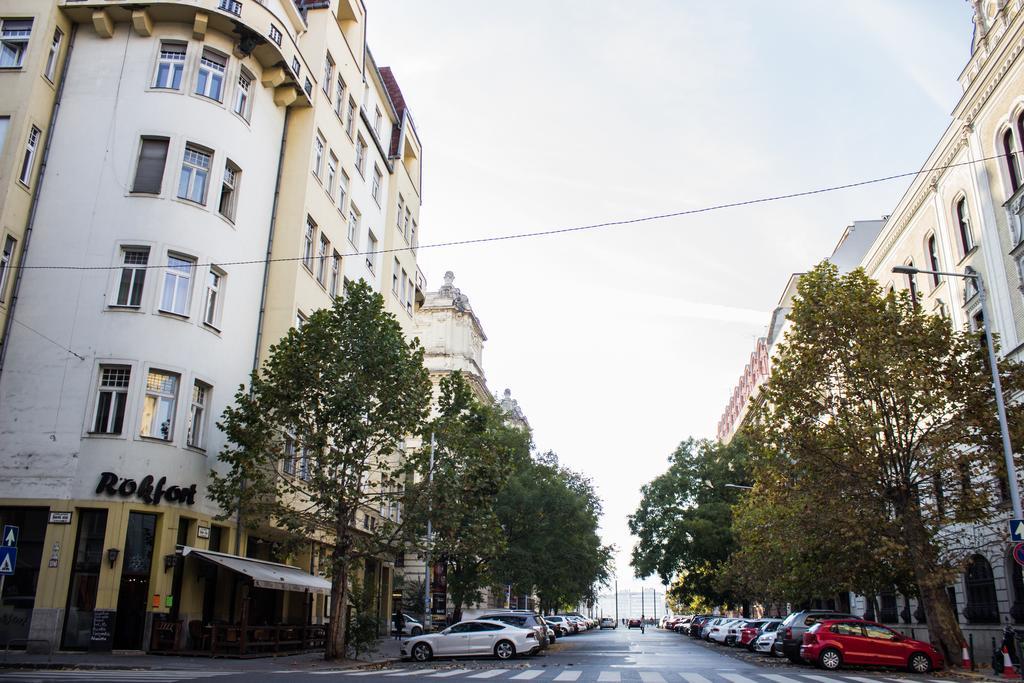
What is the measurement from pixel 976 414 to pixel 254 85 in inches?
1004

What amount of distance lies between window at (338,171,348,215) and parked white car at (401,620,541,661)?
17728mm

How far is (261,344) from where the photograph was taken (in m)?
28.5

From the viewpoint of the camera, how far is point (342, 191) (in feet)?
116

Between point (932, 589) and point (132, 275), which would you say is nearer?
point (932, 589)

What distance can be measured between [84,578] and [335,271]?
1622 centimetres

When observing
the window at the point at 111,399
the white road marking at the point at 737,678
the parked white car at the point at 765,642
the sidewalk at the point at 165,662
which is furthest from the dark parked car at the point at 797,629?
the window at the point at 111,399

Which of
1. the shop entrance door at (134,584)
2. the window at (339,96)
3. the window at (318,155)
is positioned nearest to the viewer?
the shop entrance door at (134,584)

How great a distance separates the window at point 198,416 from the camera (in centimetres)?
2420

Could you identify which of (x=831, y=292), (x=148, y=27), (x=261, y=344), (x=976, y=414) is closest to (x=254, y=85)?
(x=148, y=27)

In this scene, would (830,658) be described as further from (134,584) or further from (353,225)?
(353,225)

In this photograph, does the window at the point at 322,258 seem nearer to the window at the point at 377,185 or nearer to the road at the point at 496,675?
the window at the point at 377,185

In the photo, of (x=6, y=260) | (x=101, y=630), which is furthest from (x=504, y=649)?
(x=6, y=260)

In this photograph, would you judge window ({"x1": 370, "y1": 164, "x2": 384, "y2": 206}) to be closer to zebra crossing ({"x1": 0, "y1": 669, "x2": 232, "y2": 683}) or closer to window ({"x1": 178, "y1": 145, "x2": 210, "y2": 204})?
window ({"x1": 178, "y1": 145, "x2": 210, "y2": 204})

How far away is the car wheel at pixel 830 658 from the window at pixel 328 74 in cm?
2687
